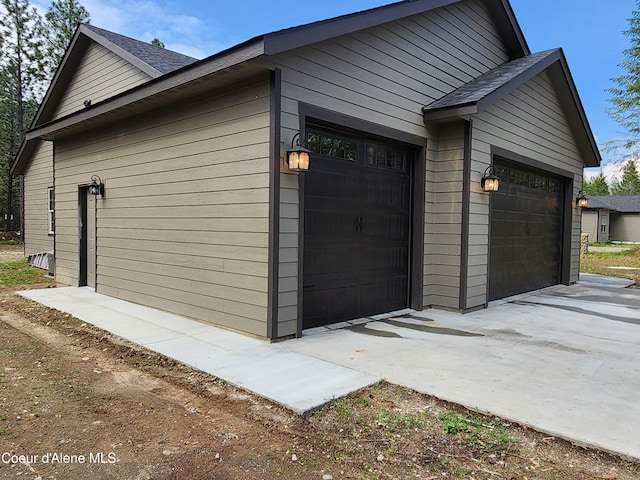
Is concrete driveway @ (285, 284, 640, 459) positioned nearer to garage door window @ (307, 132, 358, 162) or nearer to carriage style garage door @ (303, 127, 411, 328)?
carriage style garage door @ (303, 127, 411, 328)

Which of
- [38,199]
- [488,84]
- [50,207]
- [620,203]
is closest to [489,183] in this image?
[488,84]

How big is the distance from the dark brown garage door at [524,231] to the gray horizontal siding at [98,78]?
668 centimetres

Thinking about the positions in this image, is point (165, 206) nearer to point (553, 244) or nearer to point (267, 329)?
point (267, 329)

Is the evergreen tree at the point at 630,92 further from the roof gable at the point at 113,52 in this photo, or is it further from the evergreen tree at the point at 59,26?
the evergreen tree at the point at 59,26

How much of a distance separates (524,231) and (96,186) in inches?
303

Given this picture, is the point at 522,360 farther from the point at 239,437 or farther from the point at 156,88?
the point at 156,88

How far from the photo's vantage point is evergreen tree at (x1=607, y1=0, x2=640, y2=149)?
18.3m

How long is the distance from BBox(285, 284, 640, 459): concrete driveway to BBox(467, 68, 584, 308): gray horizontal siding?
3.90 ft

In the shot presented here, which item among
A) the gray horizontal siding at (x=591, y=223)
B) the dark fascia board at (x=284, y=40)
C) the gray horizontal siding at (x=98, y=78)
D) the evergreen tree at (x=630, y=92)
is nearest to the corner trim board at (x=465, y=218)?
the dark fascia board at (x=284, y=40)

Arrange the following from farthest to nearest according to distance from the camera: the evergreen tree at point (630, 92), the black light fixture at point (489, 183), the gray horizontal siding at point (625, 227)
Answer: the gray horizontal siding at point (625, 227) < the evergreen tree at point (630, 92) < the black light fixture at point (489, 183)

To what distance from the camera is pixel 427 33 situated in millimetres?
6285

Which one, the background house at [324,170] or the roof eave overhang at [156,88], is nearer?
the roof eave overhang at [156,88]

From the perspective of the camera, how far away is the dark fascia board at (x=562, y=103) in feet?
18.9

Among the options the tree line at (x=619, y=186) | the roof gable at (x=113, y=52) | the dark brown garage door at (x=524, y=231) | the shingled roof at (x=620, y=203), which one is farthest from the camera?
the tree line at (x=619, y=186)
